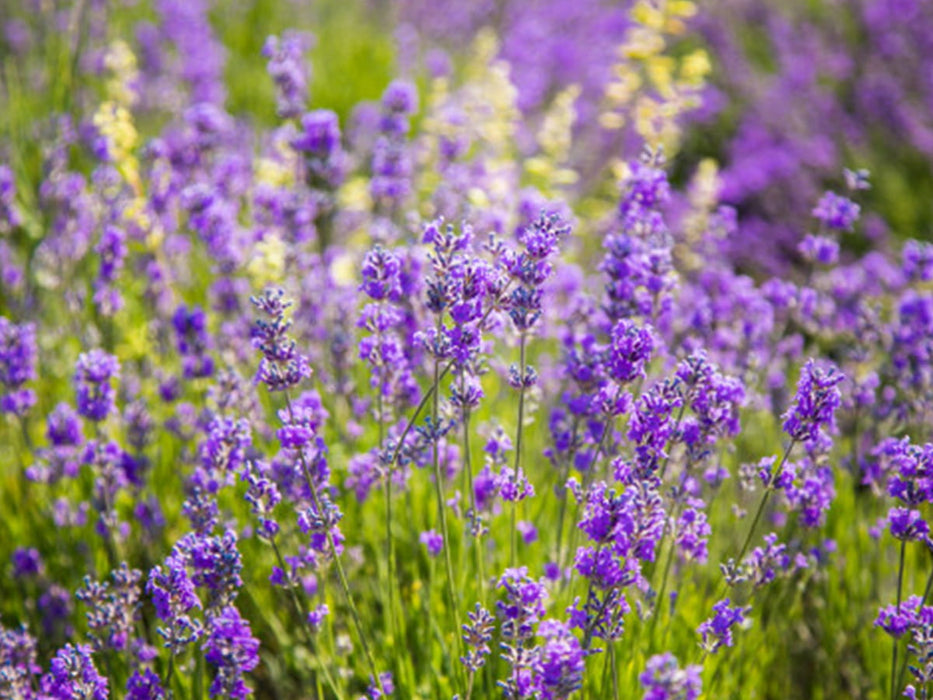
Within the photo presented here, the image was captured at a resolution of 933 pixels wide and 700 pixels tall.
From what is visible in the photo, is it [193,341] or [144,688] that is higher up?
[193,341]

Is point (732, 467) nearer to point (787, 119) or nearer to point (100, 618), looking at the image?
point (100, 618)

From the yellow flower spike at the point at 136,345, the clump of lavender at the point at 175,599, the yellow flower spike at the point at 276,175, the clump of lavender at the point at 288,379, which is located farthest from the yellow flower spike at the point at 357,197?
the clump of lavender at the point at 175,599

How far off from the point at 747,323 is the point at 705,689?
5.11 feet

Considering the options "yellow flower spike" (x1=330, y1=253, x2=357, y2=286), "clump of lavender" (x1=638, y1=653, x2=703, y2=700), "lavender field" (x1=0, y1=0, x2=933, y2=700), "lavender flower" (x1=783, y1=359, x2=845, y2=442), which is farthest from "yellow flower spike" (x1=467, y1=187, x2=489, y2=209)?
"clump of lavender" (x1=638, y1=653, x2=703, y2=700)

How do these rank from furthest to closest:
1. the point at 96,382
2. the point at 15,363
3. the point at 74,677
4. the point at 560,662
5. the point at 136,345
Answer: the point at 136,345, the point at 15,363, the point at 96,382, the point at 74,677, the point at 560,662

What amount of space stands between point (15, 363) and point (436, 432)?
5.55 feet

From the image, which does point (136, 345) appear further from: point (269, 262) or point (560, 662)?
point (560, 662)

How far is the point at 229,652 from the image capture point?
199 cm

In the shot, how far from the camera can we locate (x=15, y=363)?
292 cm

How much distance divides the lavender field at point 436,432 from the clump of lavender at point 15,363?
0.5 inches

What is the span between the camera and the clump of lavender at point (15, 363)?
289 centimetres

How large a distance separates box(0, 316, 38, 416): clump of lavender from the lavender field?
0.5 inches

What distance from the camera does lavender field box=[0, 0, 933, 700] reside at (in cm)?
200

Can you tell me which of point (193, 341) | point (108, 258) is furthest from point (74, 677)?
point (108, 258)
